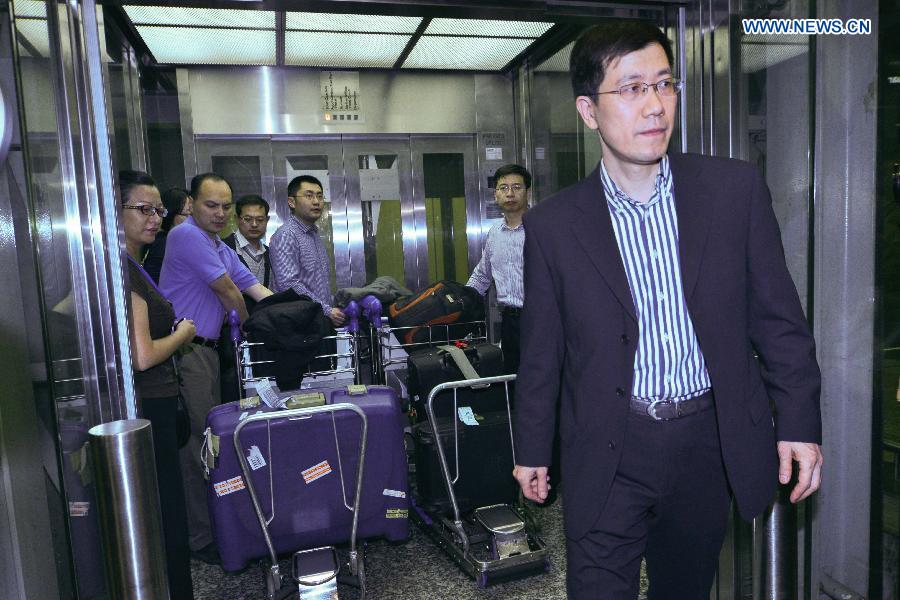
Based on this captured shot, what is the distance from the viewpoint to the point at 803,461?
171cm

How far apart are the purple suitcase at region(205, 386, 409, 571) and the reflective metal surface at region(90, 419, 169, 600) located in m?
1.17

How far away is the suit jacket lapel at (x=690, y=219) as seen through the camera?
1688 millimetres

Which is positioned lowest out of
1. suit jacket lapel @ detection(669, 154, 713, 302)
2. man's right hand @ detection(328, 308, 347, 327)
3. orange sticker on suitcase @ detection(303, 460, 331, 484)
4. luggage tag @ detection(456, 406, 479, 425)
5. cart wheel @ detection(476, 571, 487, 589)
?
cart wheel @ detection(476, 571, 487, 589)

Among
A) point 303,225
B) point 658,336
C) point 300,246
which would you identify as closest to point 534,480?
point 658,336

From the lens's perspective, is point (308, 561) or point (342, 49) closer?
point (308, 561)

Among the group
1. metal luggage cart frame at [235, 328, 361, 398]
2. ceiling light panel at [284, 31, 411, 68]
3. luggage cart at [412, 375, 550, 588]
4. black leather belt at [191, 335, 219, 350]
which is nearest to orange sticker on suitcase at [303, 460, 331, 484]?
luggage cart at [412, 375, 550, 588]

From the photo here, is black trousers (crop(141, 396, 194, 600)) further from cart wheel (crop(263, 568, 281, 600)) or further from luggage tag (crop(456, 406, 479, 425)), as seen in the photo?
luggage tag (crop(456, 406, 479, 425))

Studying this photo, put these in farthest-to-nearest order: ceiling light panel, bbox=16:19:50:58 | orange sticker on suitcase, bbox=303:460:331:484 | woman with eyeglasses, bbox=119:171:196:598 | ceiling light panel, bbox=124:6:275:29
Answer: ceiling light panel, bbox=124:6:275:29, orange sticker on suitcase, bbox=303:460:331:484, woman with eyeglasses, bbox=119:171:196:598, ceiling light panel, bbox=16:19:50:58

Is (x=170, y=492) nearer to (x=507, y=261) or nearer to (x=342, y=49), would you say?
(x=507, y=261)

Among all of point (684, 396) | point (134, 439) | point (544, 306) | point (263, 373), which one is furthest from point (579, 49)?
point (263, 373)

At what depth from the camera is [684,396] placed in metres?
1.75

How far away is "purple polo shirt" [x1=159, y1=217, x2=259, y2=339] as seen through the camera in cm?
338

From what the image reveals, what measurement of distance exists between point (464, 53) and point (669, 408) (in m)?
5.82

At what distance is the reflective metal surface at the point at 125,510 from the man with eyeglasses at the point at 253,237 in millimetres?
3727
